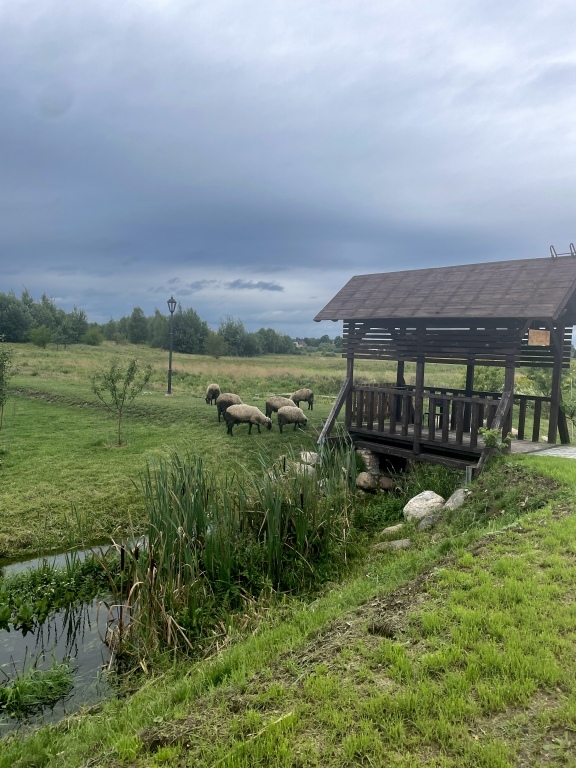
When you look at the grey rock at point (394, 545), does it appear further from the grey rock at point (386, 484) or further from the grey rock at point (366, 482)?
the grey rock at point (386, 484)

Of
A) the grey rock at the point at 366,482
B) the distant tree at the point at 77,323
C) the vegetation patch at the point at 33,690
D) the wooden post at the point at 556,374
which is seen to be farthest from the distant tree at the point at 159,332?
the vegetation patch at the point at 33,690

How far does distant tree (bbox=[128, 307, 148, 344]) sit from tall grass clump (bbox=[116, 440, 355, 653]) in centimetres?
7906

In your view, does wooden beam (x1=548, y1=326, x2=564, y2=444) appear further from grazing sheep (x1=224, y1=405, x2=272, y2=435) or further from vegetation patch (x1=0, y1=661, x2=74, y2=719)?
vegetation patch (x1=0, y1=661, x2=74, y2=719)

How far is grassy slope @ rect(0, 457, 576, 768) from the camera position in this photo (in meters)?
3.02

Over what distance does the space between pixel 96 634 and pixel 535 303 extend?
29.3 ft

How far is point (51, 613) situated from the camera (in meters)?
6.50

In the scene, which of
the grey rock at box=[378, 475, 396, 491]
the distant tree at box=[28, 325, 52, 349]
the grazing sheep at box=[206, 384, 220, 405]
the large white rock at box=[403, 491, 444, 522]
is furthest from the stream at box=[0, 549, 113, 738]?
the distant tree at box=[28, 325, 52, 349]

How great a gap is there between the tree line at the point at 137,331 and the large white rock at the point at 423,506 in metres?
47.9

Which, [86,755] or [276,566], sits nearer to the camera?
[86,755]

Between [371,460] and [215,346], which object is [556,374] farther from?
[215,346]

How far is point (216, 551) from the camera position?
20.3 feet

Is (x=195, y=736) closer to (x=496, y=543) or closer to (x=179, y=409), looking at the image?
(x=496, y=543)

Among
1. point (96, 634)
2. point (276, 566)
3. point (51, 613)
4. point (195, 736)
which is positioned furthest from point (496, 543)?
point (51, 613)

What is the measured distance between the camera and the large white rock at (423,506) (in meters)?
8.53
